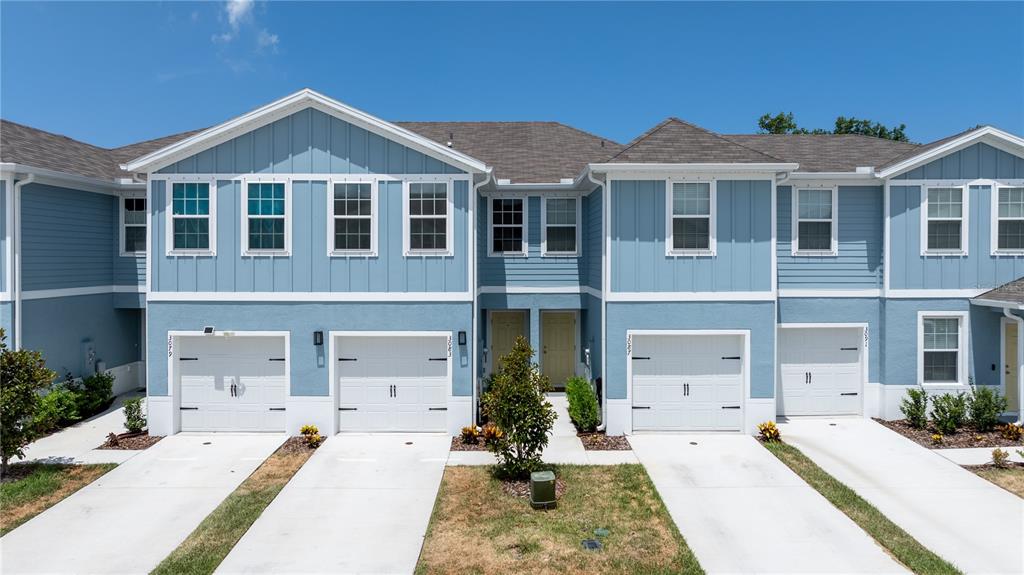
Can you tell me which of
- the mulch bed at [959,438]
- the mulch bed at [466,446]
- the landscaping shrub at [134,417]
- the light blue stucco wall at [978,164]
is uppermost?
the light blue stucco wall at [978,164]

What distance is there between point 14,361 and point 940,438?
55.8 ft

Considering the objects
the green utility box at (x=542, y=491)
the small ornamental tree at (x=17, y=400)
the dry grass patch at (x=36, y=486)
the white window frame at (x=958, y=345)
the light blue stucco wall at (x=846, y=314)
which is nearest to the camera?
the dry grass patch at (x=36, y=486)

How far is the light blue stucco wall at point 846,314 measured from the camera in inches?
492

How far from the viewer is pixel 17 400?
29.6ft

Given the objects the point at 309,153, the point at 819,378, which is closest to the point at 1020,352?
the point at 819,378

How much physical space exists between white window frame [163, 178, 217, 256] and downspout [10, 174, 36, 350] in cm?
317

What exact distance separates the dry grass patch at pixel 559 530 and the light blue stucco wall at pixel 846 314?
5.75 m

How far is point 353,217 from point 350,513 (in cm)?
586

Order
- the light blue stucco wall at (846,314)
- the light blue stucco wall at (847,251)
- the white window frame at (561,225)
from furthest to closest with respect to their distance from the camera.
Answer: the white window frame at (561,225) → the light blue stucco wall at (846,314) → the light blue stucco wall at (847,251)

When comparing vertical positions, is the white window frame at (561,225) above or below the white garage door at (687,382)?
above

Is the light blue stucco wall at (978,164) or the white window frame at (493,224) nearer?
the light blue stucco wall at (978,164)

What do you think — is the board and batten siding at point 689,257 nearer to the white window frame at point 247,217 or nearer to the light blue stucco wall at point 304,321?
the light blue stucco wall at point 304,321

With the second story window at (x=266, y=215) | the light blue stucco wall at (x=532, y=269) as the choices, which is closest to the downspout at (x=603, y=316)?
the light blue stucco wall at (x=532, y=269)

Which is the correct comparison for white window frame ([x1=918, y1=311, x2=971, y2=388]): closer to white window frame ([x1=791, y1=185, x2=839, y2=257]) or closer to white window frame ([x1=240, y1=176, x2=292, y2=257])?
white window frame ([x1=791, y1=185, x2=839, y2=257])
